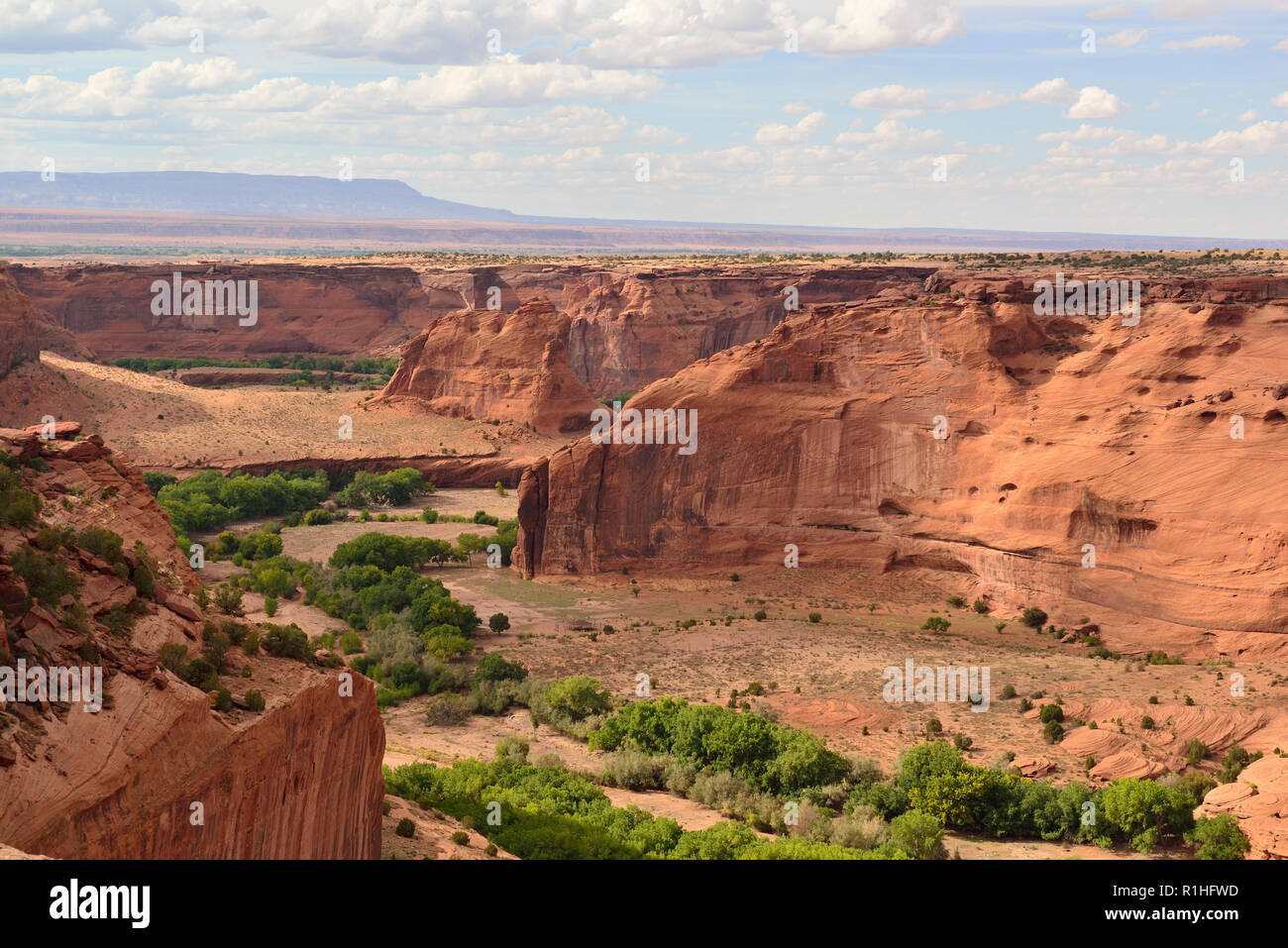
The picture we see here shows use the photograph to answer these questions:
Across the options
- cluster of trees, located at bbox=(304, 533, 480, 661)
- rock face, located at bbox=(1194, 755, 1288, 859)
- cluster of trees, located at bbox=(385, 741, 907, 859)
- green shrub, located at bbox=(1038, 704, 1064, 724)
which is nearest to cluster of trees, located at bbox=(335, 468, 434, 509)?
cluster of trees, located at bbox=(304, 533, 480, 661)

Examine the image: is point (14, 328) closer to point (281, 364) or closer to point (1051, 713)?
point (281, 364)

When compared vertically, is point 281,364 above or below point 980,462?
above

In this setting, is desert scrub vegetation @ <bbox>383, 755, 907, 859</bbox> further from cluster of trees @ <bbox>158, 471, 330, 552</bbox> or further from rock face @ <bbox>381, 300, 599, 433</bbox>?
rock face @ <bbox>381, 300, 599, 433</bbox>

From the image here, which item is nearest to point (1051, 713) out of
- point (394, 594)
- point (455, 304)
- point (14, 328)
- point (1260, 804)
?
point (1260, 804)

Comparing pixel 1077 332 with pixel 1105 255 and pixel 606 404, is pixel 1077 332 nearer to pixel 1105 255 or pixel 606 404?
pixel 606 404

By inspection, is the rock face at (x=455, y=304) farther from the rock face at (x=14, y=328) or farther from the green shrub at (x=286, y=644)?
the green shrub at (x=286, y=644)

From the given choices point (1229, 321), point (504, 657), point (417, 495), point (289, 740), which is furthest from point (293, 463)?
point (289, 740)
